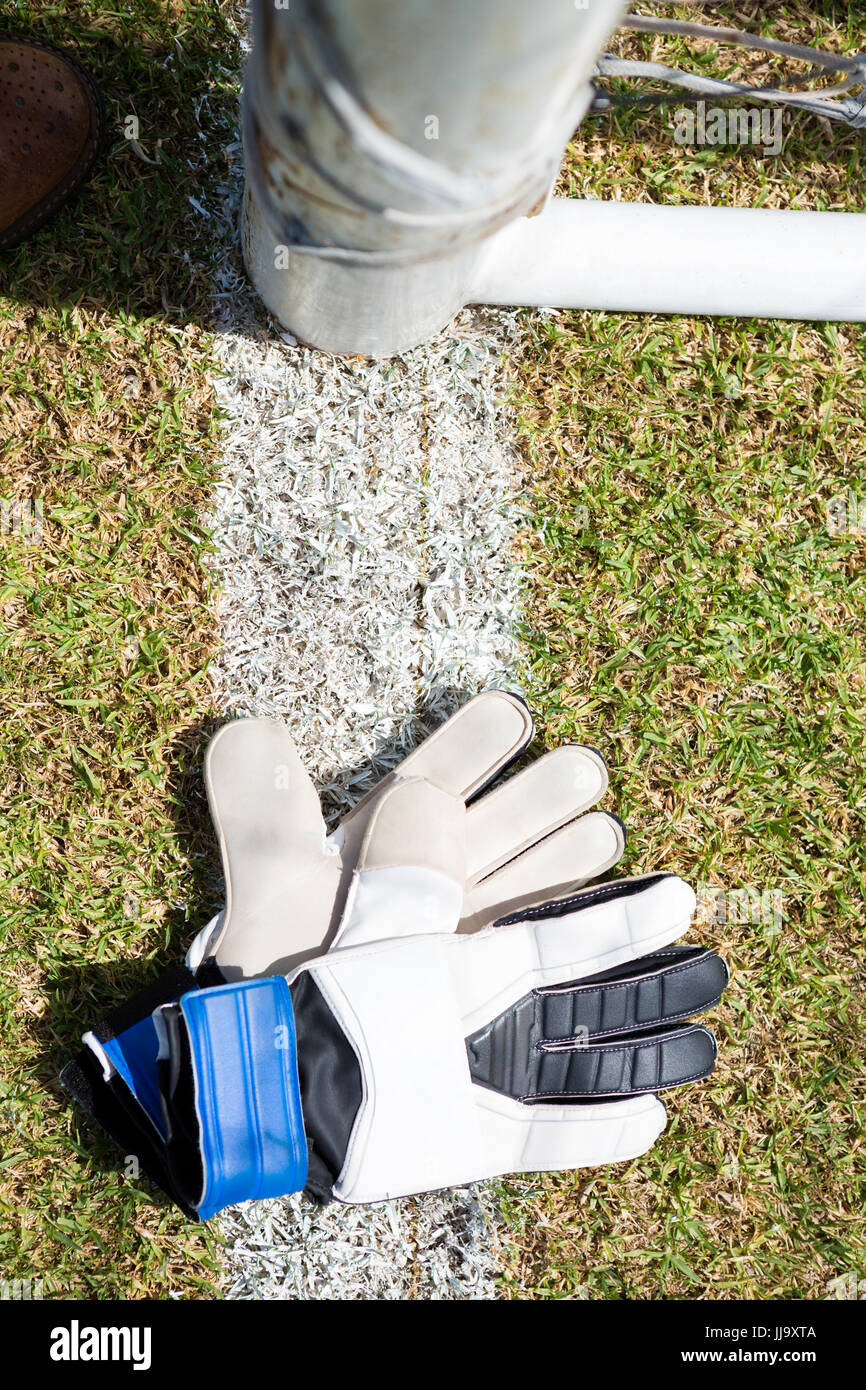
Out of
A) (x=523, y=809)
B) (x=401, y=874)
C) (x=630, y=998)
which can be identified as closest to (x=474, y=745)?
(x=523, y=809)

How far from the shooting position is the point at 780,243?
2.29 meters

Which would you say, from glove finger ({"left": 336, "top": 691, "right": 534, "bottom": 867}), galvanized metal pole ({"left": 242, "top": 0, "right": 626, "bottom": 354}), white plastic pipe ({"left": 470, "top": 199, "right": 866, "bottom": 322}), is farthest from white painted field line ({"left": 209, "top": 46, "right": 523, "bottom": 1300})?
galvanized metal pole ({"left": 242, "top": 0, "right": 626, "bottom": 354})

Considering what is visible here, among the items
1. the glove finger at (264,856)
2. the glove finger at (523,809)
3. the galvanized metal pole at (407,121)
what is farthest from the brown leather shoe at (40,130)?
the glove finger at (523,809)

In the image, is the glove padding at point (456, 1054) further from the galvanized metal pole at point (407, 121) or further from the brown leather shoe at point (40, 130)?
the brown leather shoe at point (40, 130)

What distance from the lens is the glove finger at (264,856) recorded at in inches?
87.3

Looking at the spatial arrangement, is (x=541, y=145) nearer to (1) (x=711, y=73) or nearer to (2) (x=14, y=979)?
(1) (x=711, y=73)

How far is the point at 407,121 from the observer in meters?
1.12

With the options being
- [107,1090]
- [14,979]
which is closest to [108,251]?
[14,979]

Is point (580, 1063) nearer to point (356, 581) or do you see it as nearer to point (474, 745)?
point (474, 745)

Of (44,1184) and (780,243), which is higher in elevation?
(780,243)

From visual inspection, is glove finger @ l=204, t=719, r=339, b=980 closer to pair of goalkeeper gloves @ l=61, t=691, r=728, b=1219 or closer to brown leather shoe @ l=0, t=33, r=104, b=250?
pair of goalkeeper gloves @ l=61, t=691, r=728, b=1219

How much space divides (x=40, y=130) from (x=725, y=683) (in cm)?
216

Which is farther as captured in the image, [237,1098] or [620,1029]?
[620,1029]

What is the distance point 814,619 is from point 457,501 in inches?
40.7
